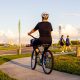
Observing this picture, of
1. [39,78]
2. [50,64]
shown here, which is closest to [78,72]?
[50,64]

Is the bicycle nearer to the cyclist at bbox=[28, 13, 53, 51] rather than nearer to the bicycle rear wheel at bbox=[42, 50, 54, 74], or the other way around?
the bicycle rear wheel at bbox=[42, 50, 54, 74]

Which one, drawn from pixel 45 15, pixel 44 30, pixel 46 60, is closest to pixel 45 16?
pixel 45 15

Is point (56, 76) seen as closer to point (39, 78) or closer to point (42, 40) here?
point (39, 78)

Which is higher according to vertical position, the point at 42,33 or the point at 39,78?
the point at 42,33

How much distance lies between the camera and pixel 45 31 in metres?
11.0

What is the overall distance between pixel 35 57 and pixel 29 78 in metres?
2.17

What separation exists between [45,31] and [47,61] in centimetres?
101

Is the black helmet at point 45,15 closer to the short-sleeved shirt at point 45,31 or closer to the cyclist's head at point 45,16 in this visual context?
the cyclist's head at point 45,16

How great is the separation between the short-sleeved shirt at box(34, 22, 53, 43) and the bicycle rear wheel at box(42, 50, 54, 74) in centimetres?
40

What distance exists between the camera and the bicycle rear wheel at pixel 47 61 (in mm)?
10670

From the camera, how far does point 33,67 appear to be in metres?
12.4

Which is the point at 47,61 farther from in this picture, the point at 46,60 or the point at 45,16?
the point at 45,16

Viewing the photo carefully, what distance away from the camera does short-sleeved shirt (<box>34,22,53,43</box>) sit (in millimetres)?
10867

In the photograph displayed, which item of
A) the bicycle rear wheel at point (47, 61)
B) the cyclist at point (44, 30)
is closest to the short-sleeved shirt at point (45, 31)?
the cyclist at point (44, 30)
